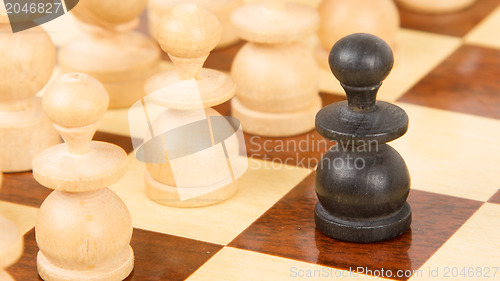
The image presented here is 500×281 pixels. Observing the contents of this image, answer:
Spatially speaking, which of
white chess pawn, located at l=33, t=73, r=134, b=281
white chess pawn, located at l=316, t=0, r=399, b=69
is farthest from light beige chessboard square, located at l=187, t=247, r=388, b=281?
white chess pawn, located at l=316, t=0, r=399, b=69

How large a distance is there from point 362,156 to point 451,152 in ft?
1.02

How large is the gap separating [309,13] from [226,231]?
1.47 feet

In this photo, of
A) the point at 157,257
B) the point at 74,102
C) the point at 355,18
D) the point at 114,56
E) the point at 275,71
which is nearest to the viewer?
the point at 74,102

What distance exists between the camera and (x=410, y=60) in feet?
6.06

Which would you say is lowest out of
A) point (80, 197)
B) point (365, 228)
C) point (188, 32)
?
point (365, 228)

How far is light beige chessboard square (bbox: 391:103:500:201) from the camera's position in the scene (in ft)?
4.58

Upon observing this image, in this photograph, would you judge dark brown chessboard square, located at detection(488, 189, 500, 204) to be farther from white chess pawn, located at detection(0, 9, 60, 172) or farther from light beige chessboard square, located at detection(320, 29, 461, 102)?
white chess pawn, located at detection(0, 9, 60, 172)

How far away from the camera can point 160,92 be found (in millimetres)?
1324

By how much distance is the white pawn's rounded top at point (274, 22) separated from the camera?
151 cm

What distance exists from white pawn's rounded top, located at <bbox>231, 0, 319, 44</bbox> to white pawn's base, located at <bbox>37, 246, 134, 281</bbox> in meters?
0.47

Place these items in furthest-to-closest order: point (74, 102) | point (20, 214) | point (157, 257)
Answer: point (20, 214) < point (157, 257) < point (74, 102)

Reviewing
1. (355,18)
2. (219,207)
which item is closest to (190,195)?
(219,207)

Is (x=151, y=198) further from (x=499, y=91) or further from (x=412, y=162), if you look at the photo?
(x=499, y=91)

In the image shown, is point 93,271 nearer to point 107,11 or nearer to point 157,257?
point 157,257
